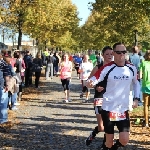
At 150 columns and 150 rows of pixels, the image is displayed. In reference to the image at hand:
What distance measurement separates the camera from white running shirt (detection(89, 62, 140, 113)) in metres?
5.67

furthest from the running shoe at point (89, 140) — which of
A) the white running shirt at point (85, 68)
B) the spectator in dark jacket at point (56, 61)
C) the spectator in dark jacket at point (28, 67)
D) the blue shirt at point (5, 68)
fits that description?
the spectator in dark jacket at point (56, 61)

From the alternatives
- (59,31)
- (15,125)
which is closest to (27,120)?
(15,125)

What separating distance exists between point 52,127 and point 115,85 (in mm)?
4237

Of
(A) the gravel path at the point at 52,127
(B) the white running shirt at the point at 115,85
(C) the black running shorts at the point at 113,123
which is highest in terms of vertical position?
(B) the white running shirt at the point at 115,85

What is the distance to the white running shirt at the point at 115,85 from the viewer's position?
18.6 feet

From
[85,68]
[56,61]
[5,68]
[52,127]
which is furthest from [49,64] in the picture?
[52,127]

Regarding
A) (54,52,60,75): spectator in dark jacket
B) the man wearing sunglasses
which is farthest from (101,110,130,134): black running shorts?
(54,52,60,75): spectator in dark jacket

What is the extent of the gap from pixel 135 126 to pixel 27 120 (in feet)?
10.2

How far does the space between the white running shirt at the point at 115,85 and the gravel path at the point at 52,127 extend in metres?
1.91

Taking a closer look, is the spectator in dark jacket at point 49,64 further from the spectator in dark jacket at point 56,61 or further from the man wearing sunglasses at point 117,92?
the man wearing sunglasses at point 117,92

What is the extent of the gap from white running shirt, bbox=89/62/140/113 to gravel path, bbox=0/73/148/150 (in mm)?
1909

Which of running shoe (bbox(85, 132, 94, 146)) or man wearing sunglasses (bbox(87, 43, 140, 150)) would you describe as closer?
man wearing sunglasses (bbox(87, 43, 140, 150))

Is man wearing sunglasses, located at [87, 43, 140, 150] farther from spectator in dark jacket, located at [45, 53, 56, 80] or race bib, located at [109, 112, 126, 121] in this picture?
spectator in dark jacket, located at [45, 53, 56, 80]

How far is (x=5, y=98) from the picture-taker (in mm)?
9594
